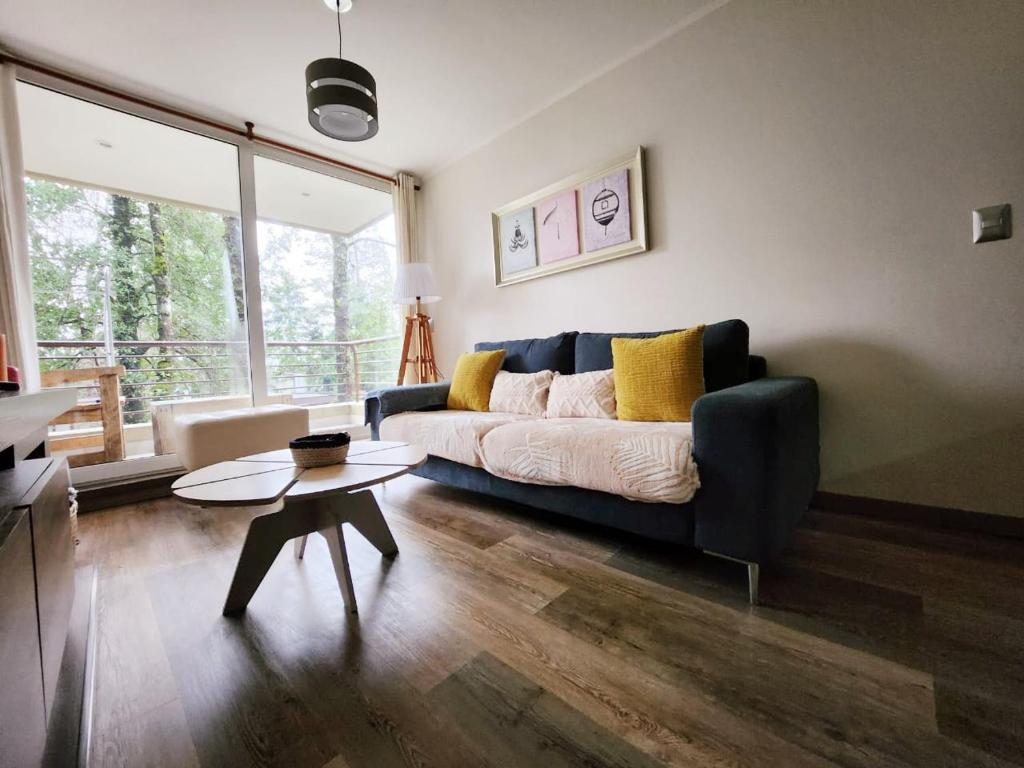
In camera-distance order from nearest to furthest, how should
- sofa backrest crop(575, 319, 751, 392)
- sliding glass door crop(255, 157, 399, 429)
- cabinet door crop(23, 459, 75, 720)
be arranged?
cabinet door crop(23, 459, 75, 720)
sofa backrest crop(575, 319, 751, 392)
sliding glass door crop(255, 157, 399, 429)

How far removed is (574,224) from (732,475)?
2007 millimetres

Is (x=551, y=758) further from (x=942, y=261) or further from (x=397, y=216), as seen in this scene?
(x=397, y=216)

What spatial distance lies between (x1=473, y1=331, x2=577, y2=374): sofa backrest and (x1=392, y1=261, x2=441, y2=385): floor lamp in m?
1.03

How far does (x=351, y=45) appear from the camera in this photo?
2.17 meters

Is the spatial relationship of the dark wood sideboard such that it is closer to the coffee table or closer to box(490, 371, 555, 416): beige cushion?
the coffee table

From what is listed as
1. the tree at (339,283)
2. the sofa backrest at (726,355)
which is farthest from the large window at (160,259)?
the sofa backrest at (726,355)

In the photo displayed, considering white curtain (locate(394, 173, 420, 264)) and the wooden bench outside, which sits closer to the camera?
the wooden bench outside

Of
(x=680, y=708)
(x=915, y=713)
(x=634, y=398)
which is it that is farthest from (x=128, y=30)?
(x=915, y=713)

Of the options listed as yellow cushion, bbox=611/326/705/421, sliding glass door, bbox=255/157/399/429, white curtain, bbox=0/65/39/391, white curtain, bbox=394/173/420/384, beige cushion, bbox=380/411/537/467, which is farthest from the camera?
white curtain, bbox=394/173/420/384

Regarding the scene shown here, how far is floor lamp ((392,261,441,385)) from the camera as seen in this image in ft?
10.7

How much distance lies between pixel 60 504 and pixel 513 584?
1.26 meters

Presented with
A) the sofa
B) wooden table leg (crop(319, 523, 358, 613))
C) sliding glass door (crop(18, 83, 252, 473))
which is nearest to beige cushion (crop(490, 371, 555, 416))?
the sofa

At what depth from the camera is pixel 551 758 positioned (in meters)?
0.73

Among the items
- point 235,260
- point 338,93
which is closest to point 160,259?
point 235,260
